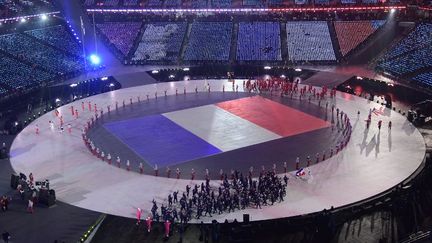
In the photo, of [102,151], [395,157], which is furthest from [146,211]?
[395,157]

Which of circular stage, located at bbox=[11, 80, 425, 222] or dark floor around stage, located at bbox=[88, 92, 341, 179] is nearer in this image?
circular stage, located at bbox=[11, 80, 425, 222]

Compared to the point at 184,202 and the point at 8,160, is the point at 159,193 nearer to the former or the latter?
the point at 184,202

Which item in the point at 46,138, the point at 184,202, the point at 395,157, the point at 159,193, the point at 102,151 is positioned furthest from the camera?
the point at 46,138

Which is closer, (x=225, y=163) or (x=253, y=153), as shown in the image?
(x=225, y=163)

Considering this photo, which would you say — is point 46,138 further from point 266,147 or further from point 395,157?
point 395,157

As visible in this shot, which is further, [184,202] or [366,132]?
[366,132]

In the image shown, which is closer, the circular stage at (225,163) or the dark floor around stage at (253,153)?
the circular stage at (225,163)

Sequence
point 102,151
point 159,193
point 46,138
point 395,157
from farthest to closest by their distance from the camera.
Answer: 1. point 46,138
2. point 102,151
3. point 395,157
4. point 159,193

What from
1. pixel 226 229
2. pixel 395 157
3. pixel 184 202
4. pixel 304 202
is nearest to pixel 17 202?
pixel 184 202

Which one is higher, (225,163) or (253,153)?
(253,153)
